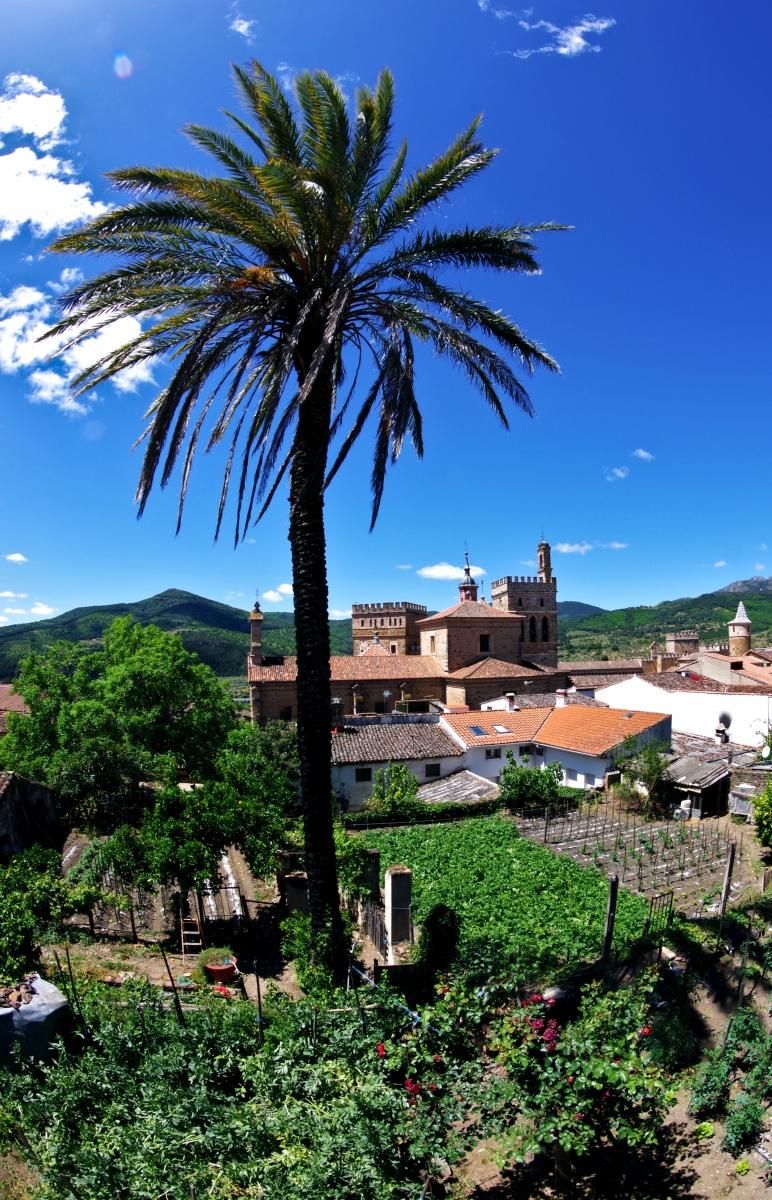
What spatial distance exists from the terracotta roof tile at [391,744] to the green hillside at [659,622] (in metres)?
88.0

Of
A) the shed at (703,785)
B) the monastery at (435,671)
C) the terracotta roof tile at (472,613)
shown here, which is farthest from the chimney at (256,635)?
the shed at (703,785)

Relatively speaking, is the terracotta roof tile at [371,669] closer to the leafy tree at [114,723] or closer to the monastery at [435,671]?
the monastery at [435,671]

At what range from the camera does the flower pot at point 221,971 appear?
1027 centimetres

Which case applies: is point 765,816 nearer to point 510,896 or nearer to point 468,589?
point 510,896

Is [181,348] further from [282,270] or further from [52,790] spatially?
[52,790]

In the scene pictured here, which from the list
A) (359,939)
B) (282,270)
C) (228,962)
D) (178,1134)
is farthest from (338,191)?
(359,939)

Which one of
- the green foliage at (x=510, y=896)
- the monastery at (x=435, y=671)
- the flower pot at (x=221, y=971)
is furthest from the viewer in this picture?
the monastery at (x=435, y=671)

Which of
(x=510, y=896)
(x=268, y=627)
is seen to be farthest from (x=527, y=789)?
(x=268, y=627)

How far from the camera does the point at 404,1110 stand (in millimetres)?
5027

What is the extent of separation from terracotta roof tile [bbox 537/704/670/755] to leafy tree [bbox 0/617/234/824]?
13720 millimetres

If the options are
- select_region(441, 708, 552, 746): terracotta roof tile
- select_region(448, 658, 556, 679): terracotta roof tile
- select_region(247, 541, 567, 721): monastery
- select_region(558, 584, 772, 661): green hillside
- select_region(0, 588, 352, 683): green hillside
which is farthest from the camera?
select_region(558, 584, 772, 661): green hillside

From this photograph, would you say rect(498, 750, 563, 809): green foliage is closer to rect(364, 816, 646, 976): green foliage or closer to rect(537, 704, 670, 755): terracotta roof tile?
rect(537, 704, 670, 755): terracotta roof tile

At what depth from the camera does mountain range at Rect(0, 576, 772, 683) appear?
334ft

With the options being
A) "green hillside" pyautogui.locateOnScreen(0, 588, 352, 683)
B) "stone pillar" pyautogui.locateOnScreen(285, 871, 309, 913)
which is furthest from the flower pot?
"green hillside" pyautogui.locateOnScreen(0, 588, 352, 683)
